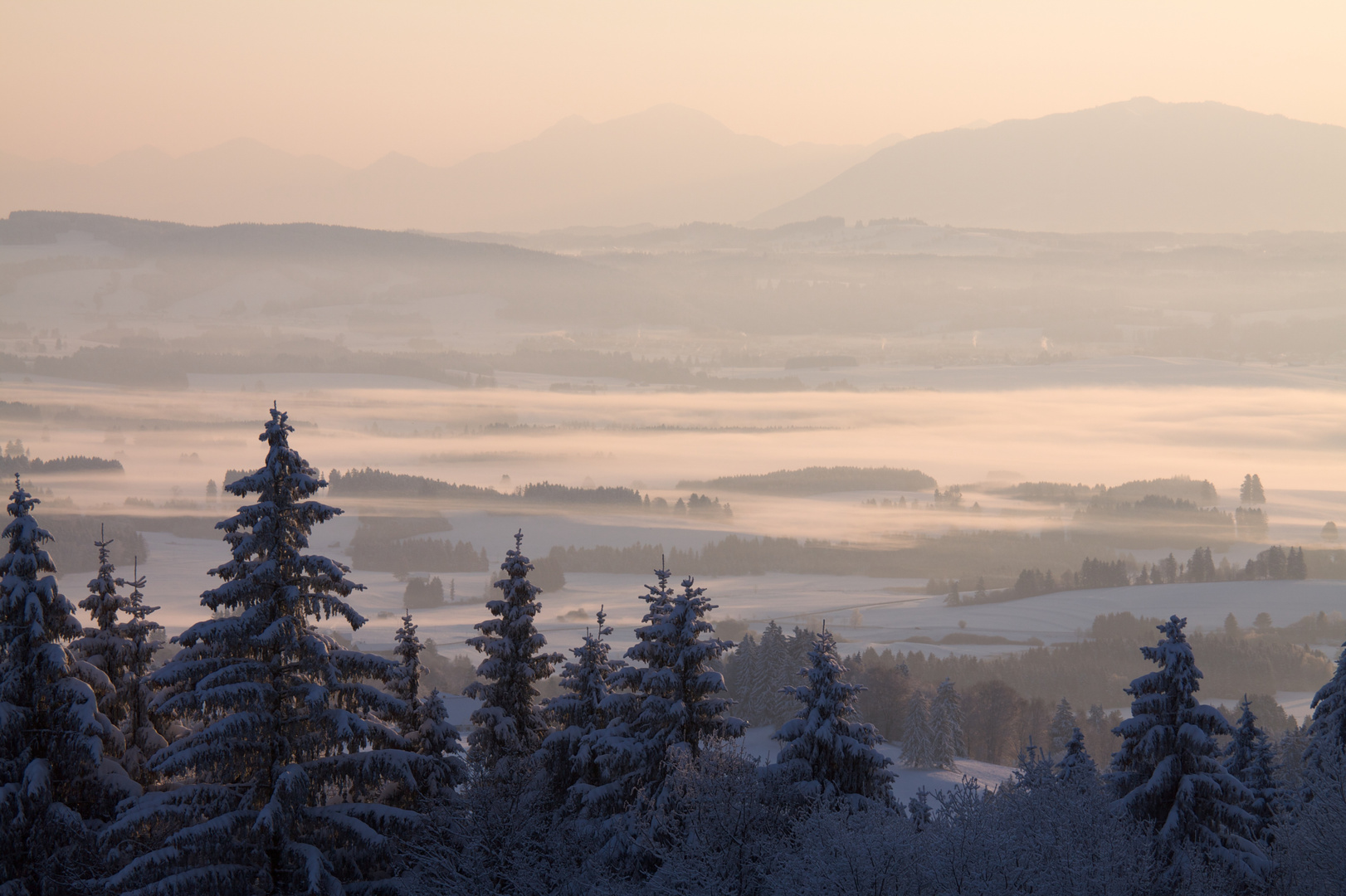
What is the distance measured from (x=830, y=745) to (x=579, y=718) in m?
7.95

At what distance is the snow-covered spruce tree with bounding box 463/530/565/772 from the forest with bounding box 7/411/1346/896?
→ 94 millimetres

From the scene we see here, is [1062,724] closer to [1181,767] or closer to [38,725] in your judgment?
[1181,767]

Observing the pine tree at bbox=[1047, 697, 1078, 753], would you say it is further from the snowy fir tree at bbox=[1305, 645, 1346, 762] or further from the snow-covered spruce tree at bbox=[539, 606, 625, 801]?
the snow-covered spruce tree at bbox=[539, 606, 625, 801]

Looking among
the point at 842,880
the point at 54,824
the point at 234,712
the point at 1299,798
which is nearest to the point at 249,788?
the point at 234,712

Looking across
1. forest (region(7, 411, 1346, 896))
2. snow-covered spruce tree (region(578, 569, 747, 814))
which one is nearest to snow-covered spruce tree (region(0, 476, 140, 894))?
forest (region(7, 411, 1346, 896))

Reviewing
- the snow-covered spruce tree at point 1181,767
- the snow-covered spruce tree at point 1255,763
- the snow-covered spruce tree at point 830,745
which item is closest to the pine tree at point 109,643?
the snow-covered spruce tree at point 830,745

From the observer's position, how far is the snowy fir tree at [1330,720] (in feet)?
127

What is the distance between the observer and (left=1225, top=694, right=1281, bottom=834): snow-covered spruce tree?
3938 centimetres

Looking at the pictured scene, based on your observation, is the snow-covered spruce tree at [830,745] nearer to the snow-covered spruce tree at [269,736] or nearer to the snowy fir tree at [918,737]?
the snow-covered spruce tree at [269,736]

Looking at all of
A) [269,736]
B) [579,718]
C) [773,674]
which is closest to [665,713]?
[579,718]

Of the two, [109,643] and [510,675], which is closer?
[109,643]

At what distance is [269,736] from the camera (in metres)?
25.4

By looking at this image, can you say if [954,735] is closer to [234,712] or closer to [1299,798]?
[1299,798]

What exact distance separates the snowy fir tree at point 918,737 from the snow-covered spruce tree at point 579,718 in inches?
2258
